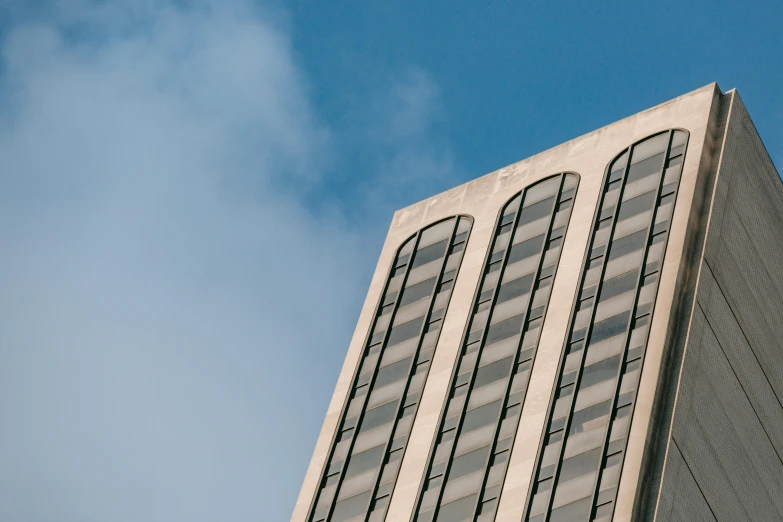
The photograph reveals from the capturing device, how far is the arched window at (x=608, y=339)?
63906 millimetres

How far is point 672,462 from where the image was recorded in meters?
63.3

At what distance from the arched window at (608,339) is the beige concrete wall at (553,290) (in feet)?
1.66

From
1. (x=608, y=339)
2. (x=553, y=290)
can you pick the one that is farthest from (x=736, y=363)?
(x=553, y=290)

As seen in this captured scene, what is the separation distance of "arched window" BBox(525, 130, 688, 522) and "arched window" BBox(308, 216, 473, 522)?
820cm

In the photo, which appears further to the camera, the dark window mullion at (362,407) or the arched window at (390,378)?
the dark window mullion at (362,407)

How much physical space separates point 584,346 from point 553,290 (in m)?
5.12

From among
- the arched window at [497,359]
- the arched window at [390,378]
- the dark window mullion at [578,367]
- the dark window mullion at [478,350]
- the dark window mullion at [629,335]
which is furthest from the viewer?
the arched window at [390,378]

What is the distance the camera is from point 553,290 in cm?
7425

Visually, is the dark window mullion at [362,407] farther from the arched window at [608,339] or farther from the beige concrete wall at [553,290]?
the arched window at [608,339]

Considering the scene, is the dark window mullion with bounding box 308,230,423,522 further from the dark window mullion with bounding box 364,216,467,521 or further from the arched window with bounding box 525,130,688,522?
the arched window with bounding box 525,130,688,522

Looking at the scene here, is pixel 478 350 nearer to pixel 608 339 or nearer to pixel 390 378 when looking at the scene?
pixel 390 378

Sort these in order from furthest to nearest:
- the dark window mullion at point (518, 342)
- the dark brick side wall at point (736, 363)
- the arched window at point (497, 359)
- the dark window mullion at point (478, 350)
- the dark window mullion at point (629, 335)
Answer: the dark window mullion at point (478, 350) → the arched window at point (497, 359) → the dark window mullion at point (518, 342) → the dark brick side wall at point (736, 363) → the dark window mullion at point (629, 335)

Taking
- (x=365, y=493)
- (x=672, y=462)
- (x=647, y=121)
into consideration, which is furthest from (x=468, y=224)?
(x=672, y=462)

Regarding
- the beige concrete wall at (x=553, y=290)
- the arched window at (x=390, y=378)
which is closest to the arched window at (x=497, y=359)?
the beige concrete wall at (x=553, y=290)
